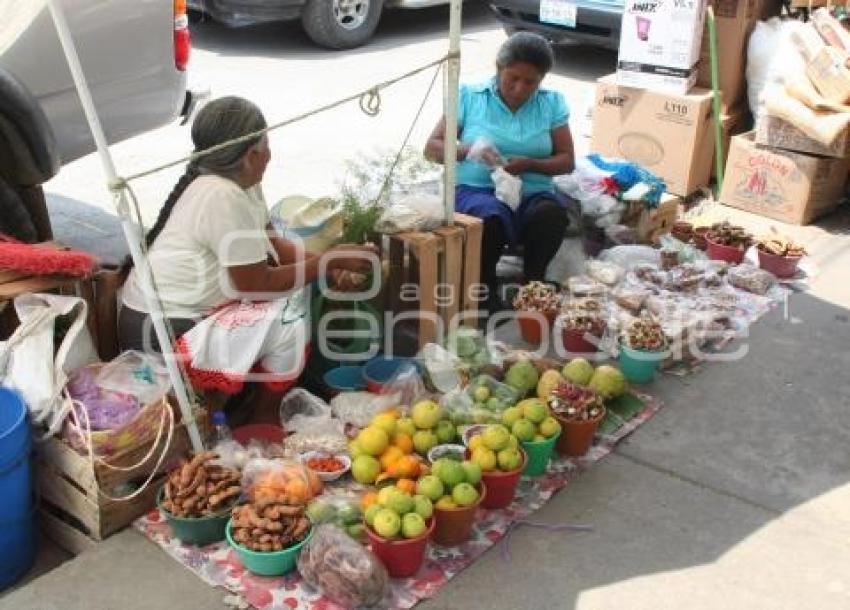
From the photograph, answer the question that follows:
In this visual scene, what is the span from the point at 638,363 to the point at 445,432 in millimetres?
1024

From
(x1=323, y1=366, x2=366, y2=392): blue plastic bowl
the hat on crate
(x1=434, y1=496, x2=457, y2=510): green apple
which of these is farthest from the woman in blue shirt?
(x1=434, y1=496, x2=457, y2=510): green apple

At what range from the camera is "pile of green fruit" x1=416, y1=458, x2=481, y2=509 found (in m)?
2.52

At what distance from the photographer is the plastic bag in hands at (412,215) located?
350cm

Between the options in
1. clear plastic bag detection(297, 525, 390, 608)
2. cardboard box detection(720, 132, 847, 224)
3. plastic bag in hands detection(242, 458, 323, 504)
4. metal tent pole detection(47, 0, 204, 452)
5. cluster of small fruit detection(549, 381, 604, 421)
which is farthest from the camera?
cardboard box detection(720, 132, 847, 224)

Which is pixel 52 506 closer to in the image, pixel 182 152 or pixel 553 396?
pixel 553 396

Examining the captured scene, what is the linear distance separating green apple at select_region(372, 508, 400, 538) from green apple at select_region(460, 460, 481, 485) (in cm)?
29

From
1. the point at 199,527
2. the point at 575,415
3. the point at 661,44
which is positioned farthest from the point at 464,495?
the point at 661,44

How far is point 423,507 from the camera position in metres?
2.45

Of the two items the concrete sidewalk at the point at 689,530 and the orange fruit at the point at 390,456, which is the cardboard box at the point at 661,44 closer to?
the concrete sidewalk at the point at 689,530

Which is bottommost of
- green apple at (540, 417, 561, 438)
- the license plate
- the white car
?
green apple at (540, 417, 561, 438)

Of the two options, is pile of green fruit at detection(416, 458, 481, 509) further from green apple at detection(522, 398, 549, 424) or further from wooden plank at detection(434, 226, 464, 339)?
wooden plank at detection(434, 226, 464, 339)

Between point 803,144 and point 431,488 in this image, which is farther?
point 803,144

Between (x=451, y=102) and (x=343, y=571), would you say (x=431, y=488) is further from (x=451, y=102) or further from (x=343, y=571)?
(x=451, y=102)

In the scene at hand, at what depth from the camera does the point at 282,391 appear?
3109 mm
